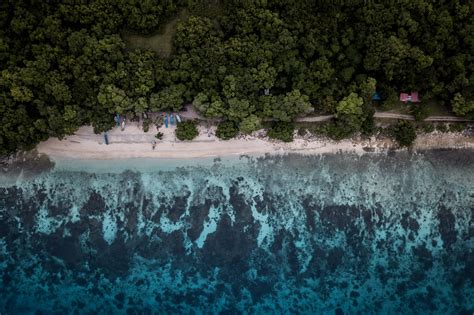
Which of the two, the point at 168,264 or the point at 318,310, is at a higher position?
the point at 168,264

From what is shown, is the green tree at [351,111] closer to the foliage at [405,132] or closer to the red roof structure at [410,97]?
the foliage at [405,132]

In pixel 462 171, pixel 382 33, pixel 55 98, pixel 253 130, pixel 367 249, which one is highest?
pixel 382 33

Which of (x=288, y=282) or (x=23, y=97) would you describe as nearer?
(x=23, y=97)

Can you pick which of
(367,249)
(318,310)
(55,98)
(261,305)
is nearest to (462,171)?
(367,249)

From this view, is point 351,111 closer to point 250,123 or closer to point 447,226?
point 250,123

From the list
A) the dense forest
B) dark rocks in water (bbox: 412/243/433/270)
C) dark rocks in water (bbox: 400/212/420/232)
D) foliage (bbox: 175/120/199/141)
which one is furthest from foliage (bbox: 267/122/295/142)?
dark rocks in water (bbox: 412/243/433/270)

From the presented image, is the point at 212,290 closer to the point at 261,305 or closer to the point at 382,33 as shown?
the point at 261,305
